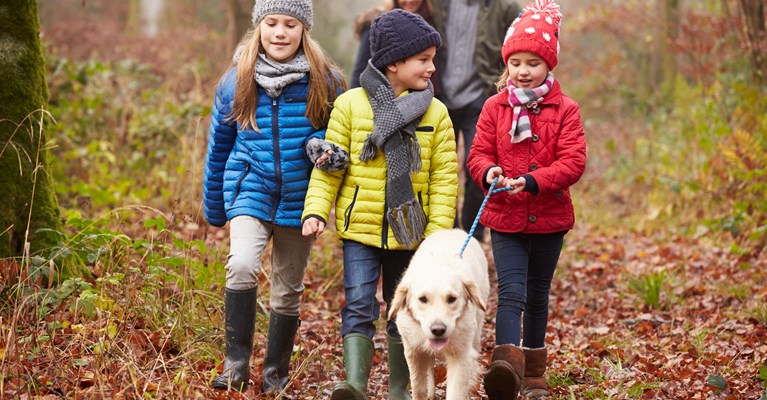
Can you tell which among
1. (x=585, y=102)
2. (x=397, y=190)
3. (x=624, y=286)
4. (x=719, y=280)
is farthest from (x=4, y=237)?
(x=585, y=102)

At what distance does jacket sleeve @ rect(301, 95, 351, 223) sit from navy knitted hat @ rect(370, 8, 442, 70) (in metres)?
0.36

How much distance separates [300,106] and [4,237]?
195cm

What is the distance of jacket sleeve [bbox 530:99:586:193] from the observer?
4.45 m

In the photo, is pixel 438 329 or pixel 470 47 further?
pixel 470 47

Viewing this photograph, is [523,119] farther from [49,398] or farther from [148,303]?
[49,398]

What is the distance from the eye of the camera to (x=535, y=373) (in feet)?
15.6

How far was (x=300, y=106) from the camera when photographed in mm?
4559

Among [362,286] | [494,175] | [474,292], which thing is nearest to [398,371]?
[362,286]

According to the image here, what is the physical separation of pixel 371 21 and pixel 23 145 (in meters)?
2.98

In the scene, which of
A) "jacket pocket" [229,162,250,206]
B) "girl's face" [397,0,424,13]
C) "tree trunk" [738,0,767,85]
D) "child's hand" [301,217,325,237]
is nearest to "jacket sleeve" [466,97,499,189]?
"child's hand" [301,217,325,237]

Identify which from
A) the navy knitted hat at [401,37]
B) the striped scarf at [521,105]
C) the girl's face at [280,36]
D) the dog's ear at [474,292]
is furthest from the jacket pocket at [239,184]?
the striped scarf at [521,105]

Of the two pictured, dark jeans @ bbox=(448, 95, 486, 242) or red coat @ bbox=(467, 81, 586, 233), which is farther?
dark jeans @ bbox=(448, 95, 486, 242)

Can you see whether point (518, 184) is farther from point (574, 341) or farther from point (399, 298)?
point (574, 341)

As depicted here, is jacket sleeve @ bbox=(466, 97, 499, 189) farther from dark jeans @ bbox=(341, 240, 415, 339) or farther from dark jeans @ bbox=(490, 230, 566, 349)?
dark jeans @ bbox=(341, 240, 415, 339)
